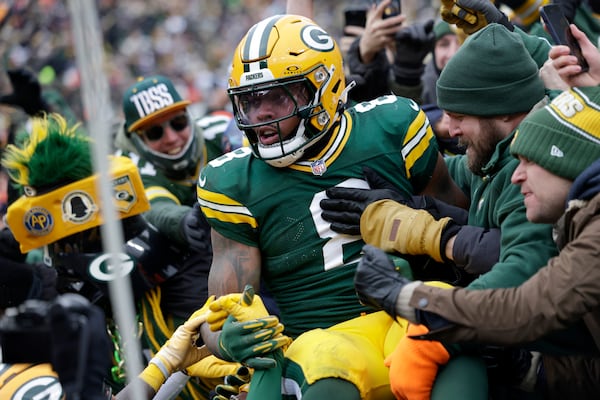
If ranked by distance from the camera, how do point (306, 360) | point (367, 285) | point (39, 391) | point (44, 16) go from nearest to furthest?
point (367, 285) < point (306, 360) < point (39, 391) < point (44, 16)

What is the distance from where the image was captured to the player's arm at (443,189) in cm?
453

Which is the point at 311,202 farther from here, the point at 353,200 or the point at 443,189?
the point at 443,189

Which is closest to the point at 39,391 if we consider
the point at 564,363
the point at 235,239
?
the point at 235,239

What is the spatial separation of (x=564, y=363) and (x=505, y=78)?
1005 mm

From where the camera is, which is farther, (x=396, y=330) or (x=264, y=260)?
(x=264, y=260)

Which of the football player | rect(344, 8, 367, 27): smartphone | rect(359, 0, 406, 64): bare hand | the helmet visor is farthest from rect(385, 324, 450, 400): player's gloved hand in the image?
rect(344, 8, 367, 27): smartphone

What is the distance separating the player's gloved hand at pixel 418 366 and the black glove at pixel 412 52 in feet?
9.90

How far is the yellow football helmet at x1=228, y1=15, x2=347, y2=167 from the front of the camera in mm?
4293

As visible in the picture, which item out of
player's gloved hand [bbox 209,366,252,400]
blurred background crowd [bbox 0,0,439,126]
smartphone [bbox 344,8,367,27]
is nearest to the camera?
player's gloved hand [bbox 209,366,252,400]

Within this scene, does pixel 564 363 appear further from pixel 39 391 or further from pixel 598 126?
pixel 39 391

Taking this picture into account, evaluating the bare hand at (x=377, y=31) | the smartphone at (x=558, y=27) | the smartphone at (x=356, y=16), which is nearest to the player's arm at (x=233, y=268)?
the smartphone at (x=558, y=27)

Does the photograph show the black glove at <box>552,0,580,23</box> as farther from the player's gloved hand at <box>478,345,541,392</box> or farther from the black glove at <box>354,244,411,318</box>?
the black glove at <box>354,244,411,318</box>

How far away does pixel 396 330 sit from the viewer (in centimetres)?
404

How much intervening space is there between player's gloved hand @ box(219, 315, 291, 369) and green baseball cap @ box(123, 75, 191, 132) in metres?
3.05
